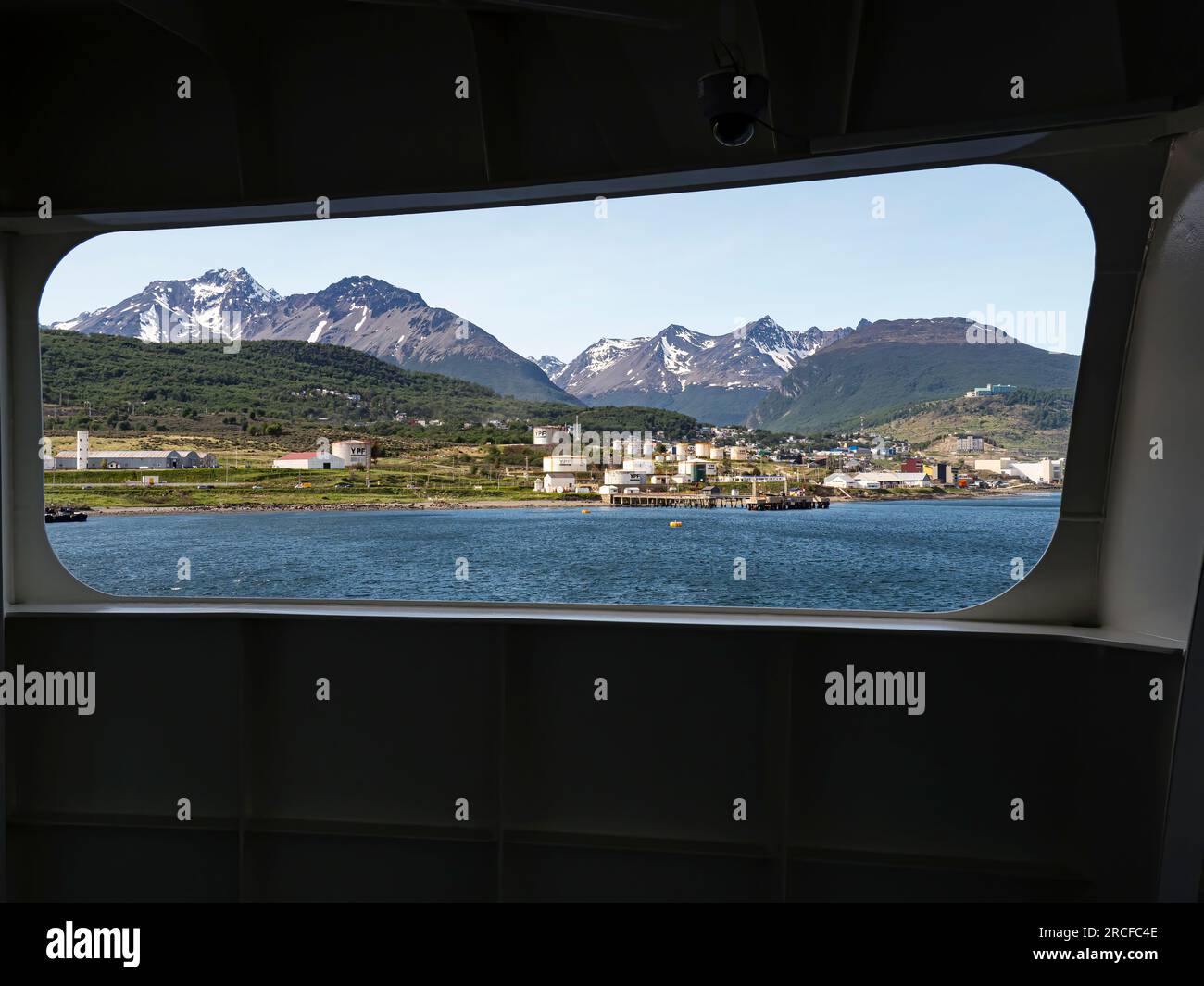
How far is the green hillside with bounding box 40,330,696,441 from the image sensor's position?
133 feet

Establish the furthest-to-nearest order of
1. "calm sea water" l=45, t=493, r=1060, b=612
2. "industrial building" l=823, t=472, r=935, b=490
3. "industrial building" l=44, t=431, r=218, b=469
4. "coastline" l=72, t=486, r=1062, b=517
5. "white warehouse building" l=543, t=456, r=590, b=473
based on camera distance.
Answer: "white warehouse building" l=543, t=456, r=590, b=473, "coastline" l=72, t=486, r=1062, b=517, "industrial building" l=823, t=472, r=935, b=490, "calm sea water" l=45, t=493, r=1060, b=612, "industrial building" l=44, t=431, r=218, b=469

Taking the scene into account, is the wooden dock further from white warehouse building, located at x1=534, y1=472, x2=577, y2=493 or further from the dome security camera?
the dome security camera

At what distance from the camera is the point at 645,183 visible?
10.3 ft

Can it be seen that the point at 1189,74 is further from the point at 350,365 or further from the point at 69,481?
the point at 350,365

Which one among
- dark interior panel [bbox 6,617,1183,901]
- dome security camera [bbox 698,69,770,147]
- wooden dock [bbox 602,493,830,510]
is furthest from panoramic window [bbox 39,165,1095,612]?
dome security camera [bbox 698,69,770,147]

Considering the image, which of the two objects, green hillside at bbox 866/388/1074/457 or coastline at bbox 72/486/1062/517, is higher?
green hillside at bbox 866/388/1074/457

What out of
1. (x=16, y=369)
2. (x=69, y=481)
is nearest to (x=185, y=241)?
(x=69, y=481)

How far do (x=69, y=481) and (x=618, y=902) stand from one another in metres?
33.1

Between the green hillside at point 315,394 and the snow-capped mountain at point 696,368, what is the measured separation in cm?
315

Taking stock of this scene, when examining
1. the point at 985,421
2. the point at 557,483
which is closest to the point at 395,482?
the point at 557,483

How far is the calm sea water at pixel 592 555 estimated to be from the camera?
38906mm

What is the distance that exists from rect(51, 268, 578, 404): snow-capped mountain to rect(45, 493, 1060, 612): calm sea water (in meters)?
10.8

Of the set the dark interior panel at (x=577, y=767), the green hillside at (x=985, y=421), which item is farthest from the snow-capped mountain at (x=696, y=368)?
the dark interior panel at (x=577, y=767)

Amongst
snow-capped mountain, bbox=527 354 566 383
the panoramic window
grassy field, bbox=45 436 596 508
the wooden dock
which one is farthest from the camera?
snow-capped mountain, bbox=527 354 566 383
